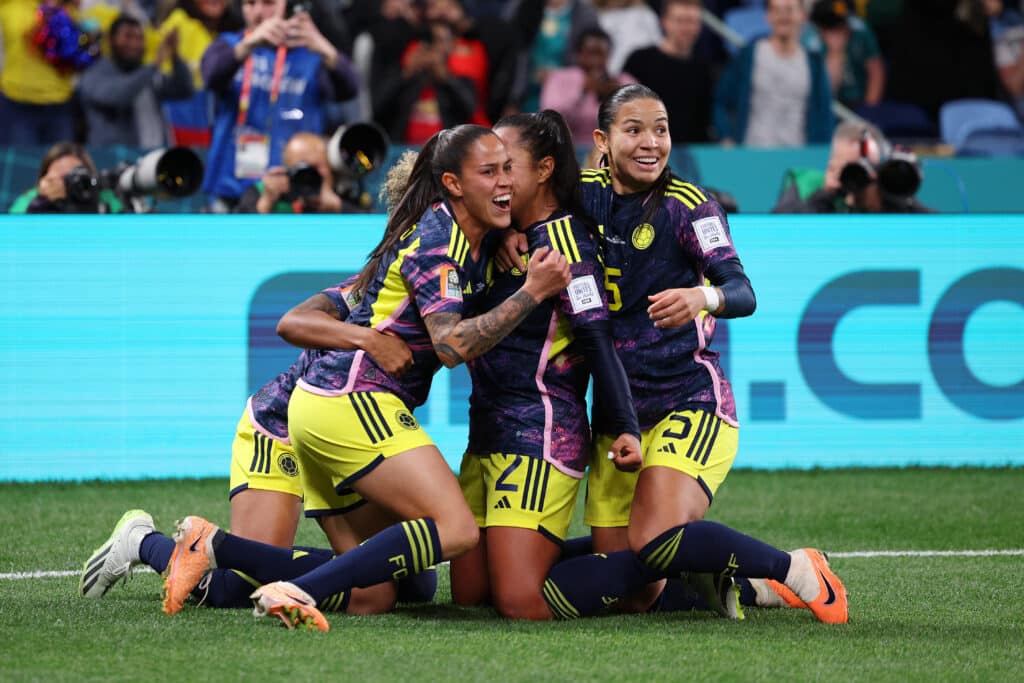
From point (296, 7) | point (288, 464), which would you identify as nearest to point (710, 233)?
point (288, 464)

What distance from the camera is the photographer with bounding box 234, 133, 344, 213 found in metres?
8.46

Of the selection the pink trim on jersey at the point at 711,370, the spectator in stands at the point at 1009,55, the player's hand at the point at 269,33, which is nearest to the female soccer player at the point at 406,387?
the pink trim on jersey at the point at 711,370

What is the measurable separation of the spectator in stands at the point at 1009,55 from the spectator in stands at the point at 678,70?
2901mm

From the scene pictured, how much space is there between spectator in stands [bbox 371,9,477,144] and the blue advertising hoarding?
3064 mm

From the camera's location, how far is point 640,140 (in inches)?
198

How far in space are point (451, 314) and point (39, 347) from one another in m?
3.90

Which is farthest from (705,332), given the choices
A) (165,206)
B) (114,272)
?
(165,206)

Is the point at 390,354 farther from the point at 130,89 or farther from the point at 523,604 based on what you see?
the point at 130,89

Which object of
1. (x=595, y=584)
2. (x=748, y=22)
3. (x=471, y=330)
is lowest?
(x=595, y=584)

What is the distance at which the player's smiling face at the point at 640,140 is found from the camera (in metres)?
5.04

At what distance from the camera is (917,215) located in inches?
329

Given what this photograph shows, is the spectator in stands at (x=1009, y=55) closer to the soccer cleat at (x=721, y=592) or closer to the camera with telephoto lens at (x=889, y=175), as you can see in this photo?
the camera with telephoto lens at (x=889, y=175)

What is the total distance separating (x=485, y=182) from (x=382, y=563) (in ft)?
3.84

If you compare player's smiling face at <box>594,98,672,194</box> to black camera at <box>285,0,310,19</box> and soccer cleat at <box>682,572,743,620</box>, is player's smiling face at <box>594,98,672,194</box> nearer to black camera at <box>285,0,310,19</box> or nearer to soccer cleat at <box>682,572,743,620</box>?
soccer cleat at <box>682,572,743,620</box>
